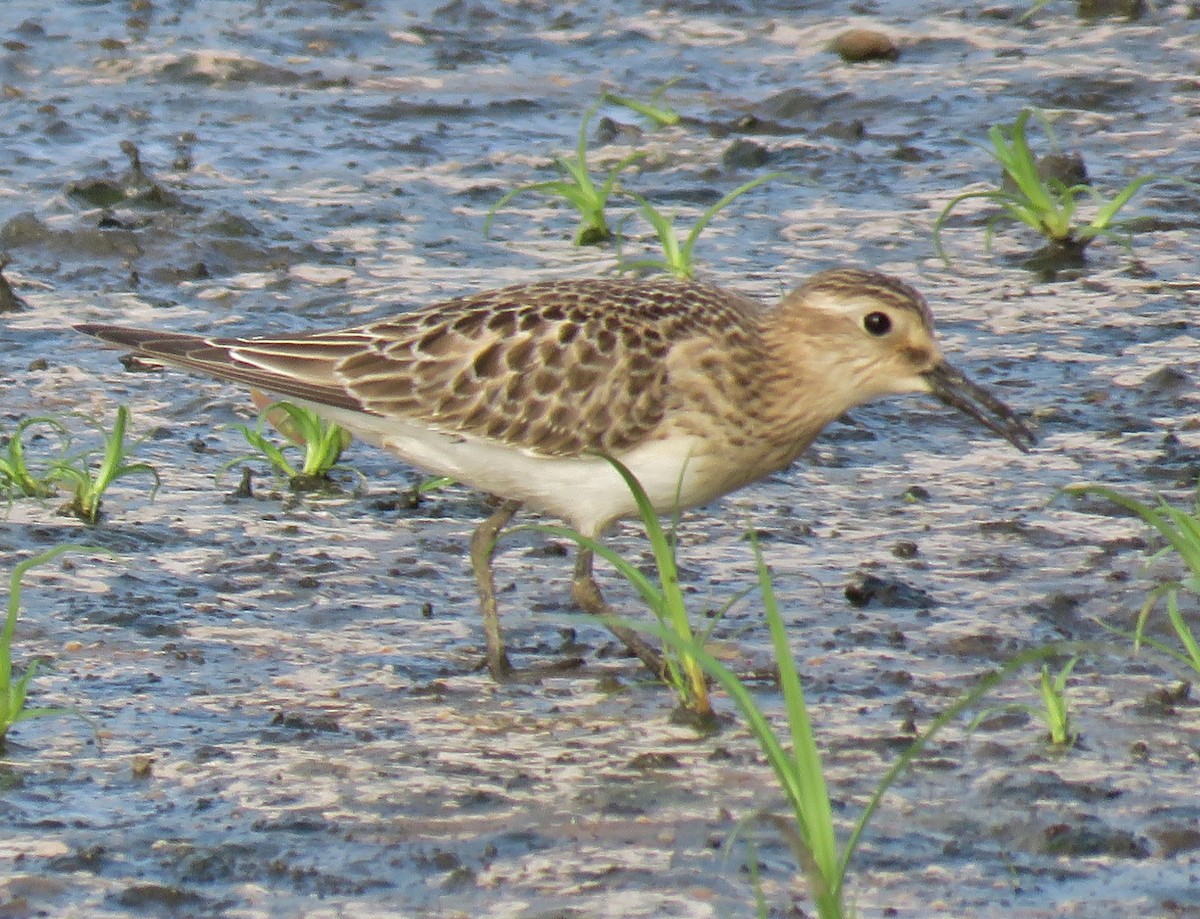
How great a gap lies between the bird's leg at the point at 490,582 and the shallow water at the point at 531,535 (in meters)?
0.11

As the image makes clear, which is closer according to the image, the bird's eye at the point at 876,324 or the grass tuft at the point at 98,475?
the bird's eye at the point at 876,324

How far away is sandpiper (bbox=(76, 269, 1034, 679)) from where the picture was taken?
6.95 metres

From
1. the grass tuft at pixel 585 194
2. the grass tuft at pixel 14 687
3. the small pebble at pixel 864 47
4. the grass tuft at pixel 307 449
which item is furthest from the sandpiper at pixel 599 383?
the small pebble at pixel 864 47

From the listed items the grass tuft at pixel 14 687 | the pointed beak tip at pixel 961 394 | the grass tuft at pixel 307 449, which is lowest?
the grass tuft at pixel 307 449

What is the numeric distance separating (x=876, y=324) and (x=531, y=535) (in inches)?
64.7

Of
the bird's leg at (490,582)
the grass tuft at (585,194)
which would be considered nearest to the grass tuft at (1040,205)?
the grass tuft at (585,194)

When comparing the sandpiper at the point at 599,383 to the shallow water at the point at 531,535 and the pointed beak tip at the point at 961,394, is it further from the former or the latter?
the shallow water at the point at 531,535

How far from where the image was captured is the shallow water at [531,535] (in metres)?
5.61

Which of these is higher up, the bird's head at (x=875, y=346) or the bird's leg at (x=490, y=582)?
the bird's head at (x=875, y=346)

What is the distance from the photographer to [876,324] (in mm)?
7086

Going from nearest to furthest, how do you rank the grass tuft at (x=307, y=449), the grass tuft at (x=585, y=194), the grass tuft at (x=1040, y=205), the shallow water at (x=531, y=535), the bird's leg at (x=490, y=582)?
the shallow water at (x=531, y=535), the bird's leg at (x=490, y=582), the grass tuft at (x=307, y=449), the grass tuft at (x=1040, y=205), the grass tuft at (x=585, y=194)

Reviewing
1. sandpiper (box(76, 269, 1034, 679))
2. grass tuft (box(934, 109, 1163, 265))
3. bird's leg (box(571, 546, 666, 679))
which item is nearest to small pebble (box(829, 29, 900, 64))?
grass tuft (box(934, 109, 1163, 265))

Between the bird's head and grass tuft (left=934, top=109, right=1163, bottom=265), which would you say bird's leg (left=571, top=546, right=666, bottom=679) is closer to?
the bird's head

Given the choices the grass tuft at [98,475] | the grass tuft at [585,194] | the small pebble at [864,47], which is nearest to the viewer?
the grass tuft at [98,475]
